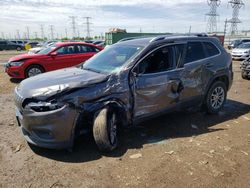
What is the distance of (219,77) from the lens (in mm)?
5941

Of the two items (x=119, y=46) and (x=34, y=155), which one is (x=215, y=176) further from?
(x=119, y=46)

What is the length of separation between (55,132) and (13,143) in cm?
123

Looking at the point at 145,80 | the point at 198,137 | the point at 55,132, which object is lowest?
the point at 198,137

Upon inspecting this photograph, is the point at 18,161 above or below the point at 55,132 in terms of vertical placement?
below

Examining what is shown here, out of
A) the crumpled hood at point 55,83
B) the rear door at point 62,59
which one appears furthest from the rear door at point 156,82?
the rear door at point 62,59

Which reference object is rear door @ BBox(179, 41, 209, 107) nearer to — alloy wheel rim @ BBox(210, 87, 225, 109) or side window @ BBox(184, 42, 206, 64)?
side window @ BBox(184, 42, 206, 64)

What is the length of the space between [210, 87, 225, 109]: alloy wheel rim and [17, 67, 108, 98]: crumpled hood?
2.97m

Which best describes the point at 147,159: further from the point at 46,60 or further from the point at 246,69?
the point at 246,69

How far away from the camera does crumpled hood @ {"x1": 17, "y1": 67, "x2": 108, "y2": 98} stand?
3785mm

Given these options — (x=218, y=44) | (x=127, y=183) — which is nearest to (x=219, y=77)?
(x=218, y=44)

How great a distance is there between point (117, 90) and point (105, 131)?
693 mm

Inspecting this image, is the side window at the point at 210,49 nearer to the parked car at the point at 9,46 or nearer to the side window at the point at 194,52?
the side window at the point at 194,52

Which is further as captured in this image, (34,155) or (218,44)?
(218,44)

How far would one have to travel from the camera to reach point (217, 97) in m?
6.02
